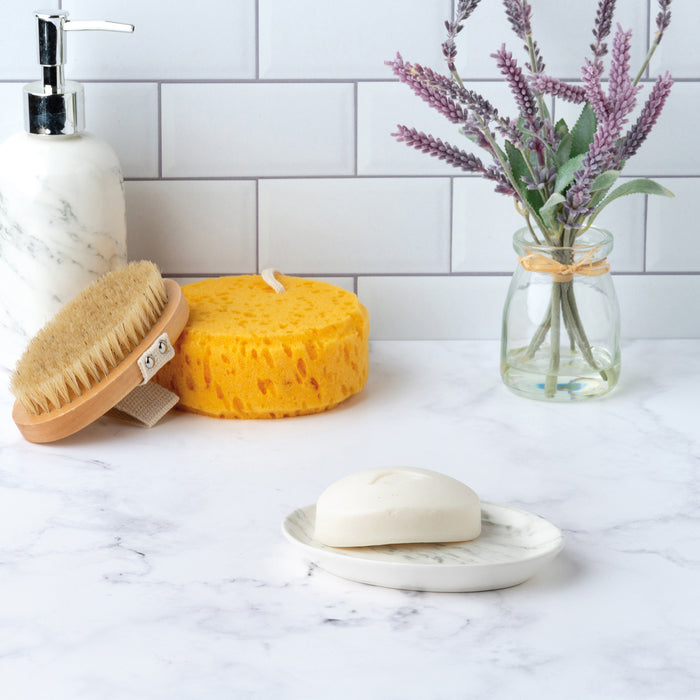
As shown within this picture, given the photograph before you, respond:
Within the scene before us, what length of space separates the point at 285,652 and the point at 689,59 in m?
0.71

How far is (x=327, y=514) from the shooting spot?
544mm

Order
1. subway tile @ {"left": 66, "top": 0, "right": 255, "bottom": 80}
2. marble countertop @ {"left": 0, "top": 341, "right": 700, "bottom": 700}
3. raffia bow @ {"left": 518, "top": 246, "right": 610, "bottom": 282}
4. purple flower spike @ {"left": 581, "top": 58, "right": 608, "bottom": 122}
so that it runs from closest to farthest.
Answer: marble countertop @ {"left": 0, "top": 341, "right": 700, "bottom": 700} < purple flower spike @ {"left": 581, "top": 58, "right": 608, "bottom": 122} < raffia bow @ {"left": 518, "top": 246, "right": 610, "bottom": 282} < subway tile @ {"left": 66, "top": 0, "right": 255, "bottom": 80}

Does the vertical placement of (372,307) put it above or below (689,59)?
below

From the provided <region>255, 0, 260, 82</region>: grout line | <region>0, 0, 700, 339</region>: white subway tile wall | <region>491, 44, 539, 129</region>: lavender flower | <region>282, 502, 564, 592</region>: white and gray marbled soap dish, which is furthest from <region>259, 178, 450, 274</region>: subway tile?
<region>282, 502, 564, 592</region>: white and gray marbled soap dish

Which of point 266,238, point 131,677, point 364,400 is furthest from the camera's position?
point 266,238

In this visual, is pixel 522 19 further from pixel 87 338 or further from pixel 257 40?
pixel 87 338

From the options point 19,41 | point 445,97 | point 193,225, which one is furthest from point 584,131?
point 19,41

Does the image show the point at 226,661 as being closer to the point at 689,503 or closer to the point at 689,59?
the point at 689,503

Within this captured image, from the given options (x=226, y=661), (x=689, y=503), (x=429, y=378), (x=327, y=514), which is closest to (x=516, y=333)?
(x=429, y=378)

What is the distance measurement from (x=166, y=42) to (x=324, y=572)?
1.86 ft

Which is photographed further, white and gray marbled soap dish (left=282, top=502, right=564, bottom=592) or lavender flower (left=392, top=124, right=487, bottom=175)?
lavender flower (left=392, top=124, right=487, bottom=175)

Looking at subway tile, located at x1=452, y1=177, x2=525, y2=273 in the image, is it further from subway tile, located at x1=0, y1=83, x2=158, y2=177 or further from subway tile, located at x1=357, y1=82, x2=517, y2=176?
subway tile, located at x1=0, y1=83, x2=158, y2=177

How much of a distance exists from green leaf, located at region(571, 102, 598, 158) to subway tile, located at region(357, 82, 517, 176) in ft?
0.48

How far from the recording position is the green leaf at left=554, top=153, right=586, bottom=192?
2.47 feet
